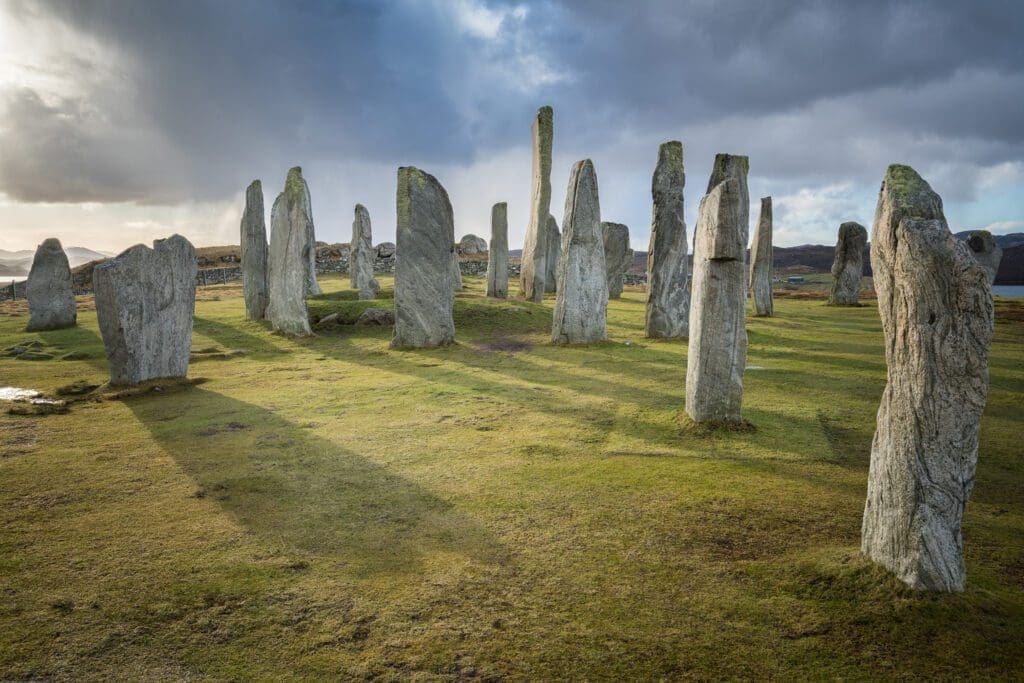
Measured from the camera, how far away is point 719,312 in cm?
689

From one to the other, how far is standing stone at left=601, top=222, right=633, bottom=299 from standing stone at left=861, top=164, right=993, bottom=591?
21.0 meters

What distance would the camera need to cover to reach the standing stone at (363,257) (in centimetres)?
2180

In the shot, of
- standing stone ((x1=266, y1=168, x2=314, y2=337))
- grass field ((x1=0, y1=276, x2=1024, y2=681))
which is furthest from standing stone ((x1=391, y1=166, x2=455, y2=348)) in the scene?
grass field ((x1=0, y1=276, x2=1024, y2=681))

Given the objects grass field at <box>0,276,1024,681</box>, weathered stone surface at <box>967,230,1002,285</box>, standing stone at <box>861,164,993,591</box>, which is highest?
weathered stone surface at <box>967,230,1002,285</box>

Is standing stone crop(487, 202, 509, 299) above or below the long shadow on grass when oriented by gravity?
above

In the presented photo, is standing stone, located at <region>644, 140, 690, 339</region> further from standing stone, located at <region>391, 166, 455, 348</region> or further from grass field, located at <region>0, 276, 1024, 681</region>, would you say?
grass field, located at <region>0, 276, 1024, 681</region>

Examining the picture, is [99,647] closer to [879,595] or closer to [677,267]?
[879,595]

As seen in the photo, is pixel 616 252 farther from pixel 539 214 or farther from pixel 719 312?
pixel 719 312

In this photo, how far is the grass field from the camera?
327 centimetres

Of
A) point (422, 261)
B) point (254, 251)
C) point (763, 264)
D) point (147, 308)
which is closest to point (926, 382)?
point (147, 308)

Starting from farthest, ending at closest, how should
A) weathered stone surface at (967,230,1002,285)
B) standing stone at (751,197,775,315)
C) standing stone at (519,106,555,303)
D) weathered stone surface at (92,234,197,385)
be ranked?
standing stone at (519,106,555,303)
standing stone at (751,197,775,315)
weathered stone surface at (967,230,1002,285)
weathered stone surface at (92,234,197,385)

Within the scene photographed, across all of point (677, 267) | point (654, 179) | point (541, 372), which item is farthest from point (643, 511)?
point (654, 179)

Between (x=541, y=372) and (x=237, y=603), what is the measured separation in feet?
25.2

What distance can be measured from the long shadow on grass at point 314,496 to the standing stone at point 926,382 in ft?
8.57
